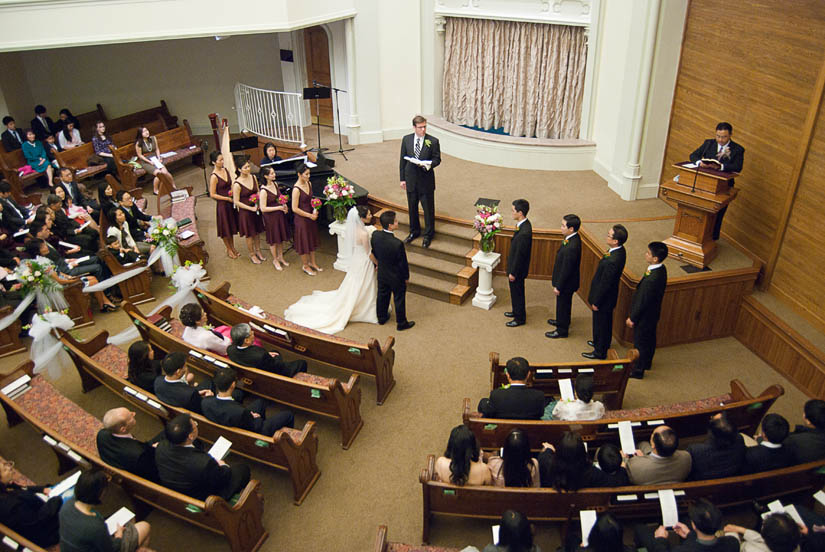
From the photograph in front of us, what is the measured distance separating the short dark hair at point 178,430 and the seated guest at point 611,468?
2.96 meters

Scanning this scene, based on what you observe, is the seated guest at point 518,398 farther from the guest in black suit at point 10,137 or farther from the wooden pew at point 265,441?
the guest in black suit at point 10,137

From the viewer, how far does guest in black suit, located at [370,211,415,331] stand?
676 centimetres

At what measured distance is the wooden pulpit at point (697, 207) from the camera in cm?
666

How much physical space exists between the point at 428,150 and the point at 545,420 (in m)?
4.13

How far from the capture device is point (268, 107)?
1248 centimetres

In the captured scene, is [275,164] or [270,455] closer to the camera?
[270,455]

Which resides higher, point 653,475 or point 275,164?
point 275,164

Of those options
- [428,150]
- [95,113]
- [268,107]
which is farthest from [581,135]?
[95,113]

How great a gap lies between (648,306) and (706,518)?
284 cm

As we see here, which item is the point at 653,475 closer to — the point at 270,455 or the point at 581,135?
the point at 270,455

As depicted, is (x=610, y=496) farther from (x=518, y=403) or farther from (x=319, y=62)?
(x=319, y=62)

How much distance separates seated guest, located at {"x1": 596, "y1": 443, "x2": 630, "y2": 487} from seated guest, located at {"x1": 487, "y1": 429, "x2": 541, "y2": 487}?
0.50m

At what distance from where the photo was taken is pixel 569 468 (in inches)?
162

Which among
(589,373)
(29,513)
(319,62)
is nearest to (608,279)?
(589,373)
